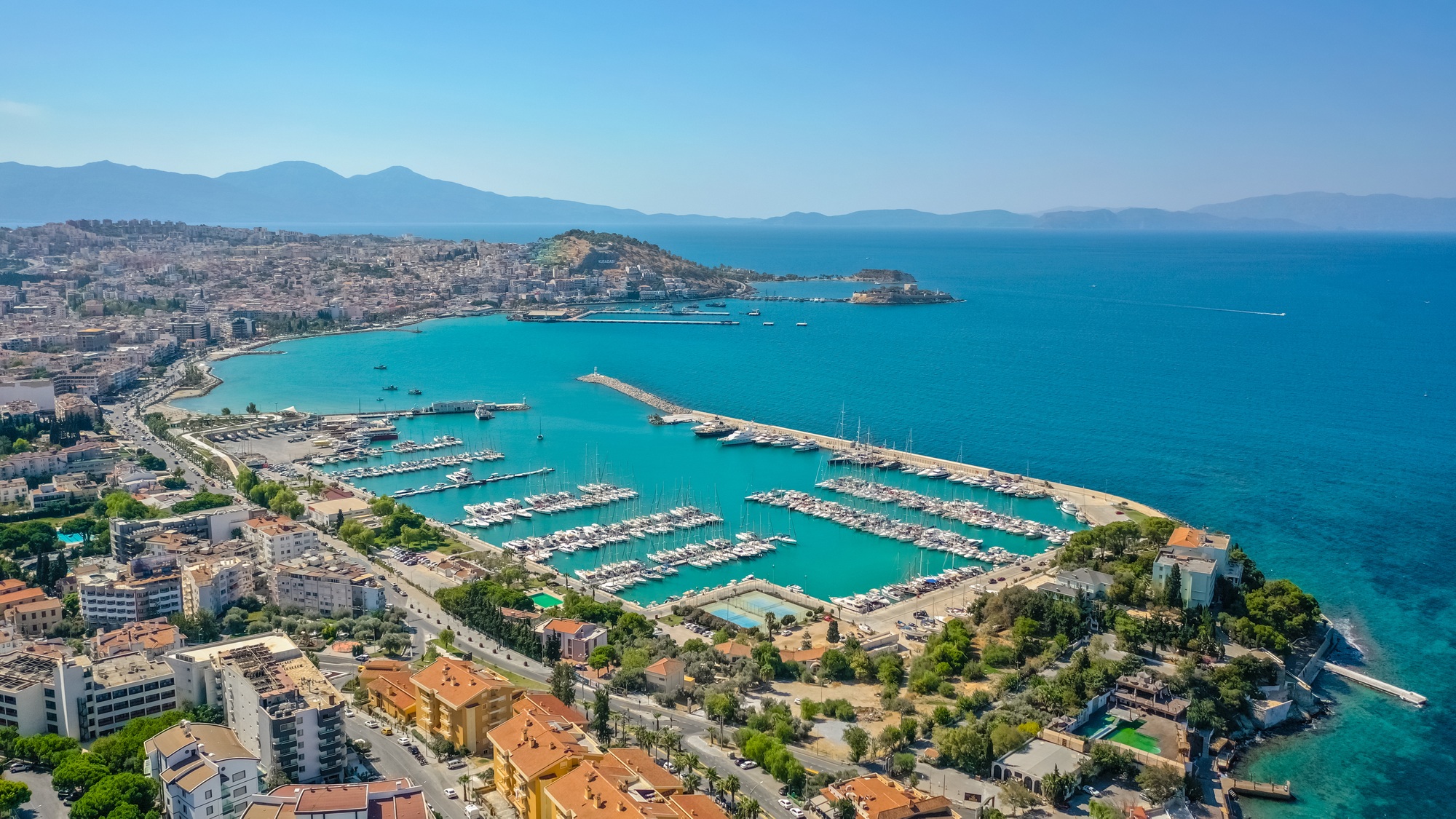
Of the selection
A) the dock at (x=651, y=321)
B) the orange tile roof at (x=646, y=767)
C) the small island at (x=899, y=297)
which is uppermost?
the small island at (x=899, y=297)

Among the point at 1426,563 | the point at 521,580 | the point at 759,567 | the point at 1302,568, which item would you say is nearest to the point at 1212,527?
the point at 1302,568

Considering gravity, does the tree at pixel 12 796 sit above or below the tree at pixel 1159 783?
above

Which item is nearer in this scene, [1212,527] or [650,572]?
[650,572]

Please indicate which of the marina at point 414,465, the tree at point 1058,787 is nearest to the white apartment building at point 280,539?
the marina at point 414,465

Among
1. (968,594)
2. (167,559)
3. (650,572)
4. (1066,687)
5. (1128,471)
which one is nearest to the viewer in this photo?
(1066,687)

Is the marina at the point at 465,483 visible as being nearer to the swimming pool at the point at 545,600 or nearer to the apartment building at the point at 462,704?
the swimming pool at the point at 545,600

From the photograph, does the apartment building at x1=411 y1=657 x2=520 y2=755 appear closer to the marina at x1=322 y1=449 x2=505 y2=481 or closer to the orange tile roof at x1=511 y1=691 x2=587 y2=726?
the orange tile roof at x1=511 y1=691 x2=587 y2=726

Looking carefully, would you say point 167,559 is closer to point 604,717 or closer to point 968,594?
point 604,717
